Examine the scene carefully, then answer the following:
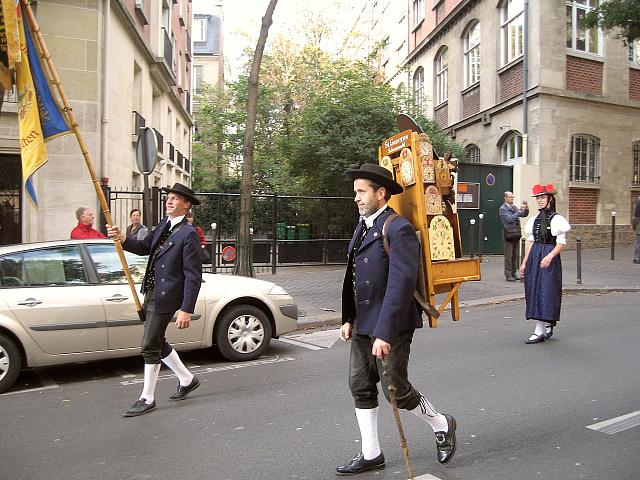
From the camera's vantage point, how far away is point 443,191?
4312 millimetres

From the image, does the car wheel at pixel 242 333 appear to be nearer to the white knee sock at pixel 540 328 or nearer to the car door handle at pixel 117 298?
the car door handle at pixel 117 298

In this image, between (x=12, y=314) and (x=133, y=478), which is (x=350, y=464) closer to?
(x=133, y=478)

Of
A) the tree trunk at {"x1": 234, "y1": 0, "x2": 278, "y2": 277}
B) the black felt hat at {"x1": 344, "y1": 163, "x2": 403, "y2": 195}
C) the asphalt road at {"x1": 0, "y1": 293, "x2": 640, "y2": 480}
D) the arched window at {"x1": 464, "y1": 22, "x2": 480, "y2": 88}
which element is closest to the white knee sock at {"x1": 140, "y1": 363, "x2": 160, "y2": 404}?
the asphalt road at {"x1": 0, "y1": 293, "x2": 640, "y2": 480}

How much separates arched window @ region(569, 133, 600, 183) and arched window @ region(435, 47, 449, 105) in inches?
304

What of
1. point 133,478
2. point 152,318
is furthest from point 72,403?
point 133,478

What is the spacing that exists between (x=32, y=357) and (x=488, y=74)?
1928 cm

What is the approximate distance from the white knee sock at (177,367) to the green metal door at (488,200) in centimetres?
1406

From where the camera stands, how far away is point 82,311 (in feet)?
18.7

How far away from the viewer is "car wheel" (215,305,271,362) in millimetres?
6445

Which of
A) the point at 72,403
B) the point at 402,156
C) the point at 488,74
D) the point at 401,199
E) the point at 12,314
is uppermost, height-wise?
the point at 488,74

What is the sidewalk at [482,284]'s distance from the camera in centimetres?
992

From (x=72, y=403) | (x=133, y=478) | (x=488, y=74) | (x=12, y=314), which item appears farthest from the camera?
(x=488, y=74)

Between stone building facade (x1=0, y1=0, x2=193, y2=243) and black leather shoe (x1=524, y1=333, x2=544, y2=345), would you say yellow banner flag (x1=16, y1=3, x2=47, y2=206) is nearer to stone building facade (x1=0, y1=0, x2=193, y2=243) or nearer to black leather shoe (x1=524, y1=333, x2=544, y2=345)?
black leather shoe (x1=524, y1=333, x2=544, y2=345)

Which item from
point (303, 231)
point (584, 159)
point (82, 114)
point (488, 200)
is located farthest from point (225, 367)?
point (584, 159)
